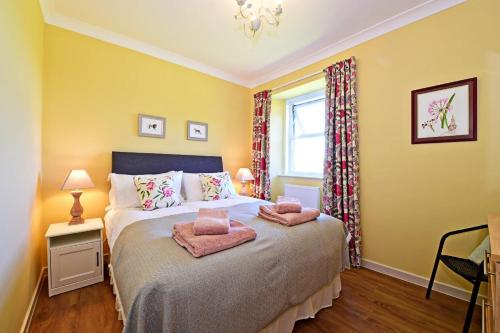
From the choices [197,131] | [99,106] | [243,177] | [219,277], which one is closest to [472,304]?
[219,277]

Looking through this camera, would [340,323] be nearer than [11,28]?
No

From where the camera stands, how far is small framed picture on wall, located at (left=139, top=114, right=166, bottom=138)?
9.24ft

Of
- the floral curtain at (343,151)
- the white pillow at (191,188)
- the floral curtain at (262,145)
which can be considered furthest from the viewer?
the floral curtain at (262,145)

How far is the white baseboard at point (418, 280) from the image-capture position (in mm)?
1888

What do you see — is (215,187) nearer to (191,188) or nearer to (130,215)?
(191,188)

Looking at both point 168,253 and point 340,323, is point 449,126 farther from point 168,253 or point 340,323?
point 168,253

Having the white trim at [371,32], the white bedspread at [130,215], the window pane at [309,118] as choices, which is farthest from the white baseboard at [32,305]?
the white trim at [371,32]

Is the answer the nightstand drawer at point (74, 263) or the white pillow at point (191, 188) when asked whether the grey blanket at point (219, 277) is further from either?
the white pillow at point (191, 188)

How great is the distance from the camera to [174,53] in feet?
→ 9.93

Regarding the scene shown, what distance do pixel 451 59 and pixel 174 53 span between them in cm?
320

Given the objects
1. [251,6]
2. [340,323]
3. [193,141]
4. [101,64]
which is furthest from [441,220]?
[101,64]

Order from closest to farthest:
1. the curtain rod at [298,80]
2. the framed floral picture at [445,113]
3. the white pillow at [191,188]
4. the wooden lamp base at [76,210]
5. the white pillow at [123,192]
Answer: the framed floral picture at [445,113], the wooden lamp base at [76,210], the white pillow at [123,192], the white pillow at [191,188], the curtain rod at [298,80]

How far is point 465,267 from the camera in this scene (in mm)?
1646

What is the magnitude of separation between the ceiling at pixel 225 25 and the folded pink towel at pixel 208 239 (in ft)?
6.92
